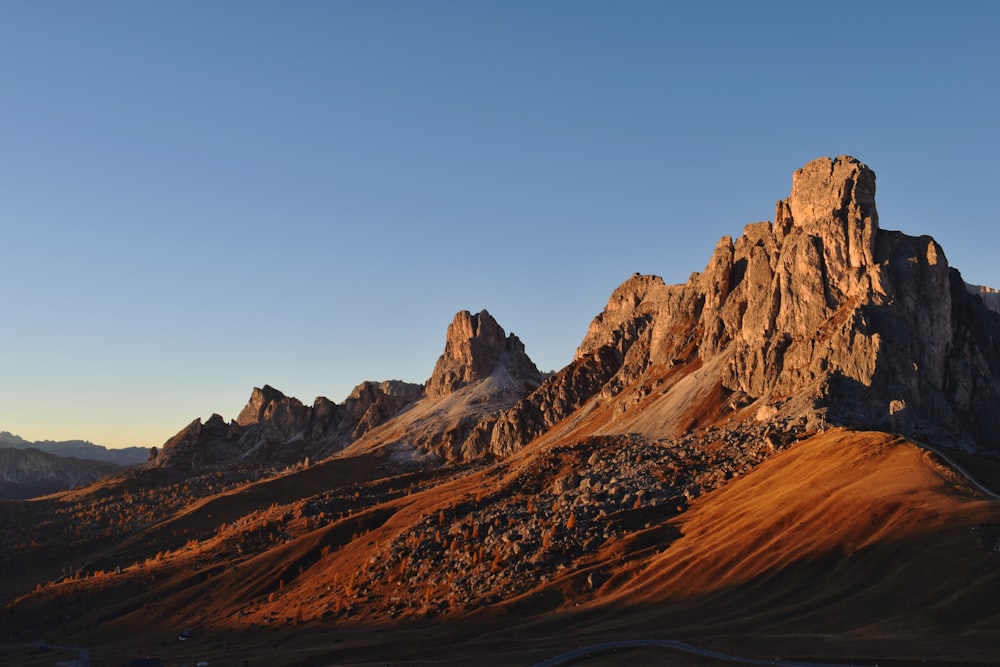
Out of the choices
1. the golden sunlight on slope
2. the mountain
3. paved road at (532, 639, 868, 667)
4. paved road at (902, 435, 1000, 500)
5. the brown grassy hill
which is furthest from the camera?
paved road at (902, 435, 1000, 500)

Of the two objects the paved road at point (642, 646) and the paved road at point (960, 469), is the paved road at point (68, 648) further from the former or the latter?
the paved road at point (960, 469)

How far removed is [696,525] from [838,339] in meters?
46.3

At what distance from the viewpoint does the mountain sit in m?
76.0

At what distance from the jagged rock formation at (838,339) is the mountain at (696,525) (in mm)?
420

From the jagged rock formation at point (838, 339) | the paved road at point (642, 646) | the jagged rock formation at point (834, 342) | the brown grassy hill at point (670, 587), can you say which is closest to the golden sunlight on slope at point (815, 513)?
the brown grassy hill at point (670, 587)

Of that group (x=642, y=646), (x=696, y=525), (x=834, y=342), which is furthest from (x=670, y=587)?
(x=834, y=342)

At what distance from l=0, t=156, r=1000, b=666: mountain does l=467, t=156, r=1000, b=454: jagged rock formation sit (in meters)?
0.42

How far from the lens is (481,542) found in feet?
362

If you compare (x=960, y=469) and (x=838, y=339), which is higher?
(x=838, y=339)

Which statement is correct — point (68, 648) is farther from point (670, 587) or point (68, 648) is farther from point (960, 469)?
point (960, 469)

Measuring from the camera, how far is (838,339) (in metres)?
132

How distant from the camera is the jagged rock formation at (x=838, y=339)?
127062 millimetres

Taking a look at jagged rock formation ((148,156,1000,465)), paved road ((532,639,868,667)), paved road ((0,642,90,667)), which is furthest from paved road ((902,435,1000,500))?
paved road ((0,642,90,667))

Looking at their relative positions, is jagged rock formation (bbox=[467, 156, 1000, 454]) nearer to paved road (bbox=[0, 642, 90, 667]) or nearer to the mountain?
the mountain
